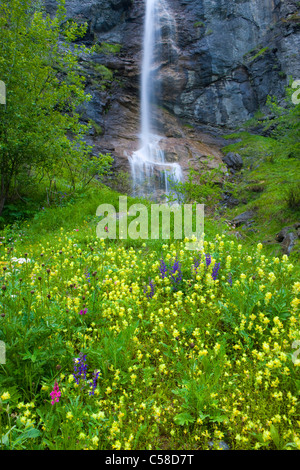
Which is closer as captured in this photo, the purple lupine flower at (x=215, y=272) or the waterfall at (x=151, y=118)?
the purple lupine flower at (x=215, y=272)

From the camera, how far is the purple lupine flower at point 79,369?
2.06 metres

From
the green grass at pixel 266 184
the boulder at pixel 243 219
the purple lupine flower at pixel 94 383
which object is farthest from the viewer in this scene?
the boulder at pixel 243 219

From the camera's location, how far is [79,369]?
2168 mm

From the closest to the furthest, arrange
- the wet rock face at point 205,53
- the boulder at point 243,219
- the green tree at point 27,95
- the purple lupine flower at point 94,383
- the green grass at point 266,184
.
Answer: the purple lupine flower at point 94,383 → the green tree at point 27,95 → the green grass at point 266,184 → the boulder at point 243,219 → the wet rock face at point 205,53

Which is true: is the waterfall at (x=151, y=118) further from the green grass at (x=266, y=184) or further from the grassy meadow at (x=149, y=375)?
the grassy meadow at (x=149, y=375)

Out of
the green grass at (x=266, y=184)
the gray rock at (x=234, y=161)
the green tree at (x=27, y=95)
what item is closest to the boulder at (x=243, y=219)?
the green grass at (x=266, y=184)

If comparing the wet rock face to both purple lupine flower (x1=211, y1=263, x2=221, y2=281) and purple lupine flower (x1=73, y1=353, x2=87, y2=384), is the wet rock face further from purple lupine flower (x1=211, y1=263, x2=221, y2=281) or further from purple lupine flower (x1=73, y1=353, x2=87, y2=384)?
purple lupine flower (x1=73, y1=353, x2=87, y2=384)

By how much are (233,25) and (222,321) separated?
38151mm

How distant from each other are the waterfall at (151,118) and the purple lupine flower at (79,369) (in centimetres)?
1777

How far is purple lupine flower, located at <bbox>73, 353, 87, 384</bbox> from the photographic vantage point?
2.06m

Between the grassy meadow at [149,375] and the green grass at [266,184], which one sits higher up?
the green grass at [266,184]

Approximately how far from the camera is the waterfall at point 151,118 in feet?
67.1

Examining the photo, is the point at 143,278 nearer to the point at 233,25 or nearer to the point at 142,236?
the point at 142,236

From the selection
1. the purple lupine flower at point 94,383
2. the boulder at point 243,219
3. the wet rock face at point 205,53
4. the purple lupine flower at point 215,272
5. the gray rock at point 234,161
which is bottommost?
the purple lupine flower at point 94,383
